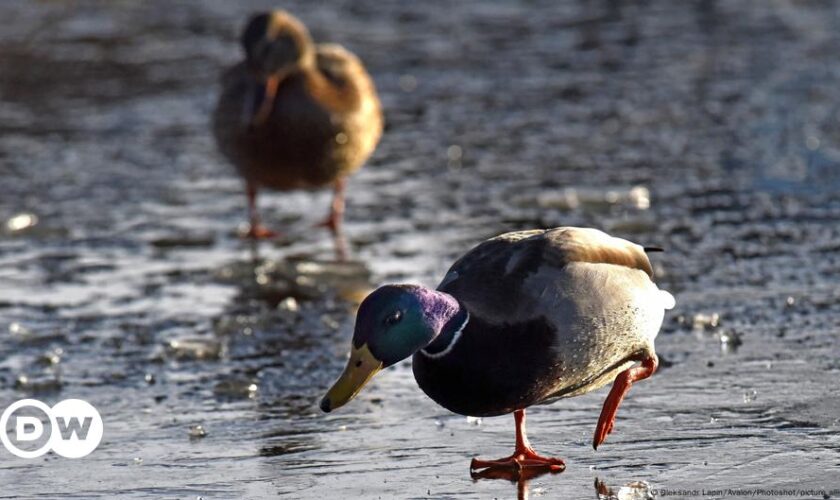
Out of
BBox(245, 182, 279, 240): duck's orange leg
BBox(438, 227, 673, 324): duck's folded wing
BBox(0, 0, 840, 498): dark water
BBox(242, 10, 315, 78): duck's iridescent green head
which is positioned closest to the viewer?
BBox(438, 227, 673, 324): duck's folded wing

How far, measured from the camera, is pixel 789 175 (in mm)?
8867

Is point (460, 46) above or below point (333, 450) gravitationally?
below

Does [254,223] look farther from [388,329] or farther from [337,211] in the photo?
[388,329]

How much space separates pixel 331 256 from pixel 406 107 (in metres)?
3.59

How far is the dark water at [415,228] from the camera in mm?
5082

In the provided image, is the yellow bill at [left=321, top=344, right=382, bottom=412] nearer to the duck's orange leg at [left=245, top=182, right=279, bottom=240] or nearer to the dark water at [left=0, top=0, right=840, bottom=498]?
the dark water at [left=0, top=0, right=840, bottom=498]

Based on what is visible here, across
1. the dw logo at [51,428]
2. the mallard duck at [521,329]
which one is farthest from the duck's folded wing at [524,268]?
the dw logo at [51,428]

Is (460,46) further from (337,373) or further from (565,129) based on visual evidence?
(337,373)

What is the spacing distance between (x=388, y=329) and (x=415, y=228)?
399cm

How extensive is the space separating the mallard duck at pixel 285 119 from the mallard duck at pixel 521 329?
11.7ft

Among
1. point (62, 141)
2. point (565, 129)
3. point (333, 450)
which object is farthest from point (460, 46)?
point (333, 450)

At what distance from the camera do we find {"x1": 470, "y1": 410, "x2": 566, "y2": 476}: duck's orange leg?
16.0 feet

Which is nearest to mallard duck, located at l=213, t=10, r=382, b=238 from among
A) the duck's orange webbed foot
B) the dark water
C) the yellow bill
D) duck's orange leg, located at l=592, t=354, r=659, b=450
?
the dark water

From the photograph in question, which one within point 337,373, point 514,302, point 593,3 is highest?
point 514,302
